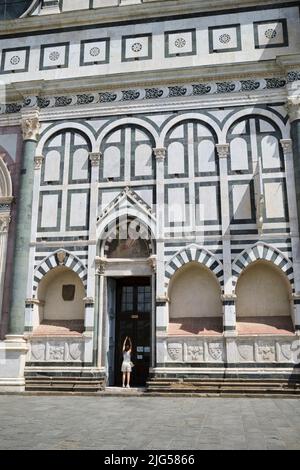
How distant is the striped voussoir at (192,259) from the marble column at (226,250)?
0.28m

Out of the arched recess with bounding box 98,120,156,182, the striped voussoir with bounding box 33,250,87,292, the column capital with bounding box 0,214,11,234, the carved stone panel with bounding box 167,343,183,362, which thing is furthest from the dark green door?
Answer: the column capital with bounding box 0,214,11,234

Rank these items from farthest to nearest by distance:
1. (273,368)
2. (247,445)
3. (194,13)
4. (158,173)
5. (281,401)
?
(194,13) → (158,173) → (273,368) → (281,401) → (247,445)

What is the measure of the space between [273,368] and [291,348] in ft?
2.32

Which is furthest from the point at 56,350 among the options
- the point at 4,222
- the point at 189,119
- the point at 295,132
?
the point at 295,132

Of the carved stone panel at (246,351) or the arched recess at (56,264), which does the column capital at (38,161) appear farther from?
the carved stone panel at (246,351)

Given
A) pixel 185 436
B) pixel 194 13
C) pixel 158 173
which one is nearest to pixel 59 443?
pixel 185 436

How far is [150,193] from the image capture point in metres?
14.6

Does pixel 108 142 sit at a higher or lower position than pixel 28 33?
lower

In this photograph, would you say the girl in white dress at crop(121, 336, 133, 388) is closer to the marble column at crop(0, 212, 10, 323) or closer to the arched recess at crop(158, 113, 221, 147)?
the marble column at crop(0, 212, 10, 323)

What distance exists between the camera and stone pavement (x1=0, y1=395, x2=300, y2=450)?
614cm

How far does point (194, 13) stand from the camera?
15.8 metres

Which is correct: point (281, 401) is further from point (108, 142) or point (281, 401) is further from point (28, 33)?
point (28, 33)

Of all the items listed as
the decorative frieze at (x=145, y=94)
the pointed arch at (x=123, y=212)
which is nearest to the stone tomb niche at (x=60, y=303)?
the pointed arch at (x=123, y=212)

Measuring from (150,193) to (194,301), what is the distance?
11.4ft
